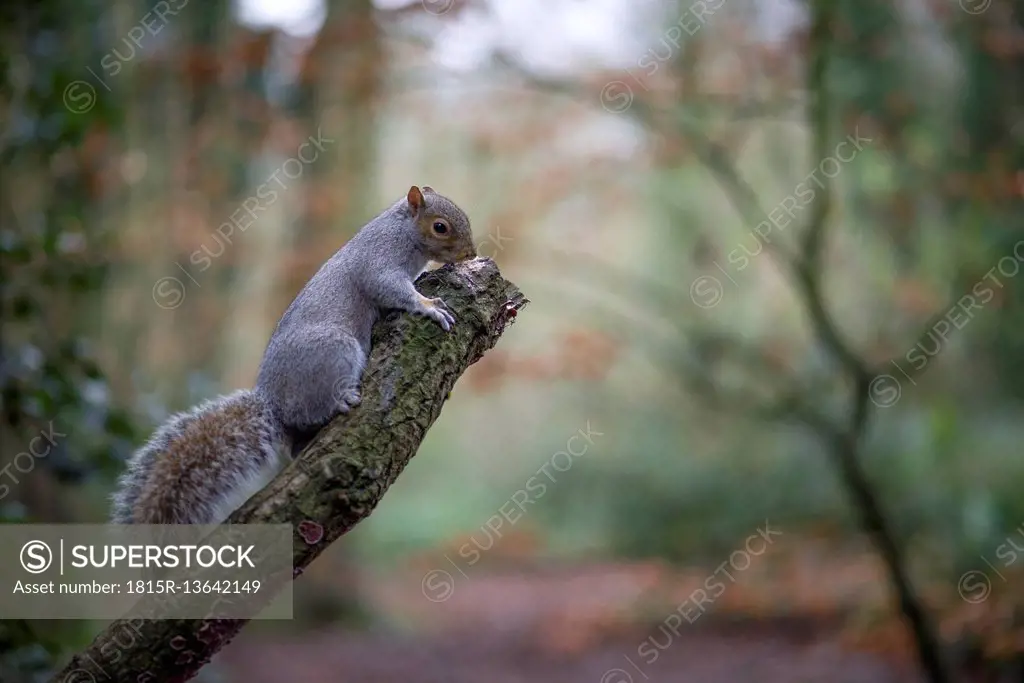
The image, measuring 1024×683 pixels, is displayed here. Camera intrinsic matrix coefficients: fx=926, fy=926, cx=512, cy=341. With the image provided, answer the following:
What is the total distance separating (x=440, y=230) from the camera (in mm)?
3137

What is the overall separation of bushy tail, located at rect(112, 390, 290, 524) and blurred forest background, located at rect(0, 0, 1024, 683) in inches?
86.4

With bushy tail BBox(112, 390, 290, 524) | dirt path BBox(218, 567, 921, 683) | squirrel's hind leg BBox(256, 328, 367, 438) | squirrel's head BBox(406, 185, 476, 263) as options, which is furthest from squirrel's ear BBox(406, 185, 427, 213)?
dirt path BBox(218, 567, 921, 683)

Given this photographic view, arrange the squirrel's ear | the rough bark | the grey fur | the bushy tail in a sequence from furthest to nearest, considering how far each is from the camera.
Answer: the squirrel's ear < the grey fur < the bushy tail < the rough bark

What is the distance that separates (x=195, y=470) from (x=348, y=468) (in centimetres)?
51

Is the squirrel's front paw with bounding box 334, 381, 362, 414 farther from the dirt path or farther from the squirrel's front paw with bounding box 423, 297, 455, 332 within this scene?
the dirt path

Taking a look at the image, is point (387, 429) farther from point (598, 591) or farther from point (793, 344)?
point (598, 591)

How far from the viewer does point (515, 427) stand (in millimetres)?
15227

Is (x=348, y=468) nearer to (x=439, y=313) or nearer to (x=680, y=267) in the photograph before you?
(x=439, y=313)

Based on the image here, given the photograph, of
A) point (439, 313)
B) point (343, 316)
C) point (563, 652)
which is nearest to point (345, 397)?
point (439, 313)

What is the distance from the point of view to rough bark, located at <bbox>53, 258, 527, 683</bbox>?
1.89 metres

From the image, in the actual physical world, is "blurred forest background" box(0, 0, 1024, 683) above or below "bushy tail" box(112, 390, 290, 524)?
above

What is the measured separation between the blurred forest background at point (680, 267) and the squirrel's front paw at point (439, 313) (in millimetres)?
2286

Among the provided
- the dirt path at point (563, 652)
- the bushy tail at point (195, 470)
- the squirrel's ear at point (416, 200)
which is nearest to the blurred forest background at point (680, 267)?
the dirt path at point (563, 652)

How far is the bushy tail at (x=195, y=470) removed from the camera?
89.2 inches
